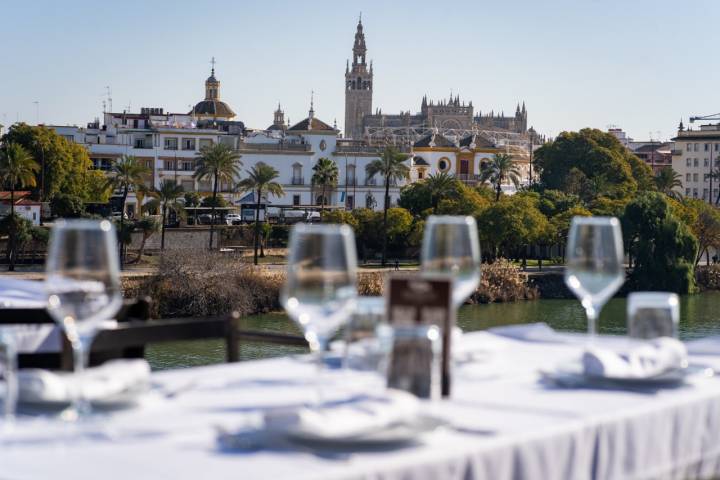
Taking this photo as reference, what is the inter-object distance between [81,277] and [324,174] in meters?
57.7

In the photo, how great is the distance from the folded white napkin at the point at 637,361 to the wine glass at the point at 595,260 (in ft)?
0.42

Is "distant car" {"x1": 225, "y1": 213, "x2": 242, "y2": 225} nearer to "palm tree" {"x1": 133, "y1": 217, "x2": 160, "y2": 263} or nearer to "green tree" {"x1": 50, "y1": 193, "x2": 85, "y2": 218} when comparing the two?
"green tree" {"x1": 50, "y1": 193, "x2": 85, "y2": 218}

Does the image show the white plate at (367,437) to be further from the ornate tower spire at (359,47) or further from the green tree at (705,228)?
the ornate tower spire at (359,47)

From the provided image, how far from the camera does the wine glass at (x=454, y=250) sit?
11.2ft

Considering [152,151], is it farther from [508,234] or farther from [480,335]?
[480,335]

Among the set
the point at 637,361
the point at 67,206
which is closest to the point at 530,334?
the point at 637,361

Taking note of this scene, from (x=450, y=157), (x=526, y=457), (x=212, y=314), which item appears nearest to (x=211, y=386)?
(x=526, y=457)

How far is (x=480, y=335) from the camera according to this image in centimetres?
455

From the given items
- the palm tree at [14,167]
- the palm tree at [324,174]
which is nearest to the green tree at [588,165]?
the palm tree at [324,174]

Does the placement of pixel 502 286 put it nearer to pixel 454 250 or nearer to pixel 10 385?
pixel 454 250

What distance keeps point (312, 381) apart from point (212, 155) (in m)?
48.4

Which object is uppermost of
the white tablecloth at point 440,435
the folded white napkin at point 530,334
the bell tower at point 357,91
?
the bell tower at point 357,91

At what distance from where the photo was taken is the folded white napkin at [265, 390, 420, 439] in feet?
9.36

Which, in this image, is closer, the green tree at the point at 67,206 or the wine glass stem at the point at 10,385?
the wine glass stem at the point at 10,385
